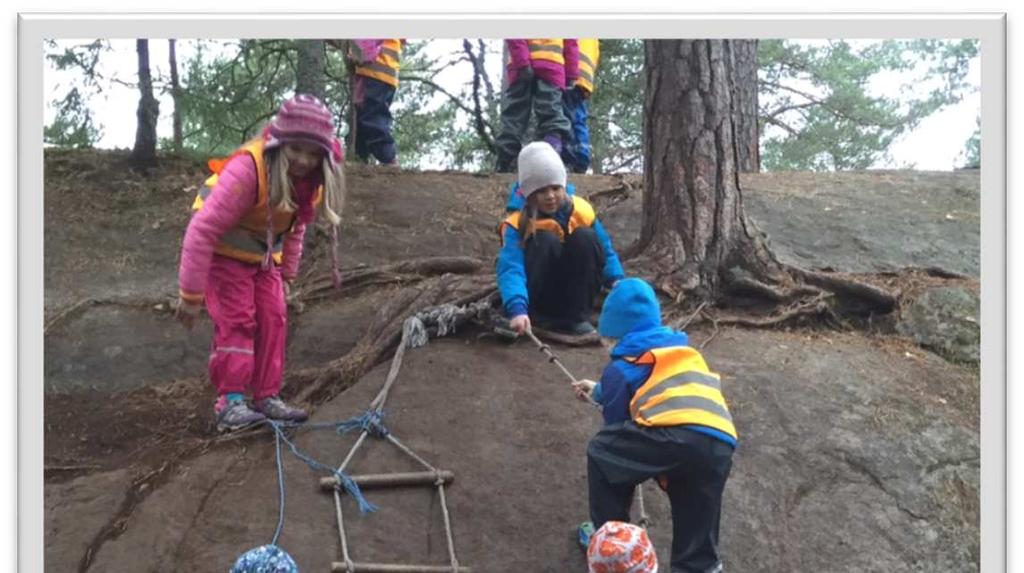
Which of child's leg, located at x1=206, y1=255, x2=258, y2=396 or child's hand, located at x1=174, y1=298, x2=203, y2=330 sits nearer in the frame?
child's hand, located at x1=174, y1=298, x2=203, y2=330

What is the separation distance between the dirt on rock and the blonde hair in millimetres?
983

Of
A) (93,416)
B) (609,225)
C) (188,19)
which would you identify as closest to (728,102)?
(609,225)

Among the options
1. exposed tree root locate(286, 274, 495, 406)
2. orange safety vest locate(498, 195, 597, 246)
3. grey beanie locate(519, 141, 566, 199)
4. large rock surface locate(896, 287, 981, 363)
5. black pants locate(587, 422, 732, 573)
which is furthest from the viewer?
large rock surface locate(896, 287, 981, 363)

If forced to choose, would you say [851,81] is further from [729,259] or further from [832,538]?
[832,538]

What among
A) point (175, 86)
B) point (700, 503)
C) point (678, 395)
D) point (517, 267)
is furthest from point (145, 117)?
point (700, 503)

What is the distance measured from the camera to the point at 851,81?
11445mm

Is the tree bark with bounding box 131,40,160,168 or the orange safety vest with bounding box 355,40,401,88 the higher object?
the orange safety vest with bounding box 355,40,401,88

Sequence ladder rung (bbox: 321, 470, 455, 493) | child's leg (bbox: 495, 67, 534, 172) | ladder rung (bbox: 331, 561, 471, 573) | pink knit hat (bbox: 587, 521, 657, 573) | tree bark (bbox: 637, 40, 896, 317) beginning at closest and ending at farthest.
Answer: pink knit hat (bbox: 587, 521, 657, 573)
ladder rung (bbox: 331, 561, 471, 573)
ladder rung (bbox: 321, 470, 455, 493)
tree bark (bbox: 637, 40, 896, 317)
child's leg (bbox: 495, 67, 534, 172)

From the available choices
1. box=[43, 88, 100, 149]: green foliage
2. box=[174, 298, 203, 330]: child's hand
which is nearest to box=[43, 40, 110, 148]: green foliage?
box=[43, 88, 100, 149]: green foliage

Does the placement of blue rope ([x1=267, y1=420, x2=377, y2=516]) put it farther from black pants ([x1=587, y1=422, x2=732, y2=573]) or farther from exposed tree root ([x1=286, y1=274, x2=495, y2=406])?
black pants ([x1=587, y1=422, x2=732, y2=573])

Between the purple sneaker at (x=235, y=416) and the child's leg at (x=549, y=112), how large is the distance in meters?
4.28

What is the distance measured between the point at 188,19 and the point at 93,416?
2480 mm

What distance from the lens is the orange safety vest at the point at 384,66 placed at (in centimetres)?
725

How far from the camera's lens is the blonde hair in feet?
12.1
